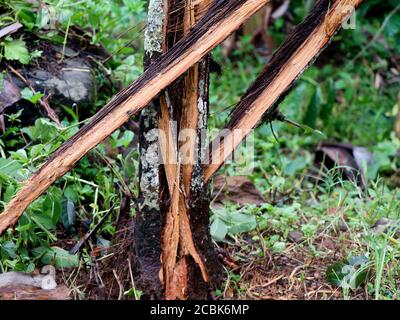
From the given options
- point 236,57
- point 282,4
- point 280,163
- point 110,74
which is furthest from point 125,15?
point 282,4

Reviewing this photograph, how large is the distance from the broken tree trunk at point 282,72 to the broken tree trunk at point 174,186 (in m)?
0.10

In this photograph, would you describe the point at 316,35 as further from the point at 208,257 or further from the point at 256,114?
the point at 208,257

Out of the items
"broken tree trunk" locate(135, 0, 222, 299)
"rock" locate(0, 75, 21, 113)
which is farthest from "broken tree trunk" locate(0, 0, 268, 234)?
"rock" locate(0, 75, 21, 113)

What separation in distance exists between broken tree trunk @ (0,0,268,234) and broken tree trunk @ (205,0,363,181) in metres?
0.22

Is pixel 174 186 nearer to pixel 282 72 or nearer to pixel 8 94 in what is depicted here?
pixel 282 72

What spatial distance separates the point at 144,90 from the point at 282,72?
0.46 metres

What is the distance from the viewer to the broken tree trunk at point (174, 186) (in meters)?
2.05

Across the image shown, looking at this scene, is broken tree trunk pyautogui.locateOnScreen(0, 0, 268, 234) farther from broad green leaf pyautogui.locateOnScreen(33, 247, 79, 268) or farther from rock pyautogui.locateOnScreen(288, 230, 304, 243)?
rock pyautogui.locateOnScreen(288, 230, 304, 243)

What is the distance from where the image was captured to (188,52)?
6.43 ft

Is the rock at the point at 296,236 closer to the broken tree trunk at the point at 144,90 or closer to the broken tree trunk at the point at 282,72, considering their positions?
the broken tree trunk at the point at 282,72

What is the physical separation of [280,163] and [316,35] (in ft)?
5.89

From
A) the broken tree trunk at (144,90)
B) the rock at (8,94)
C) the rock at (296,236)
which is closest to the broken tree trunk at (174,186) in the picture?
the broken tree trunk at (144,90)

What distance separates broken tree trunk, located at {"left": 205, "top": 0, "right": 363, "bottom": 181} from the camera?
210cm

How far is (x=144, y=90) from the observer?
197 centimetres
